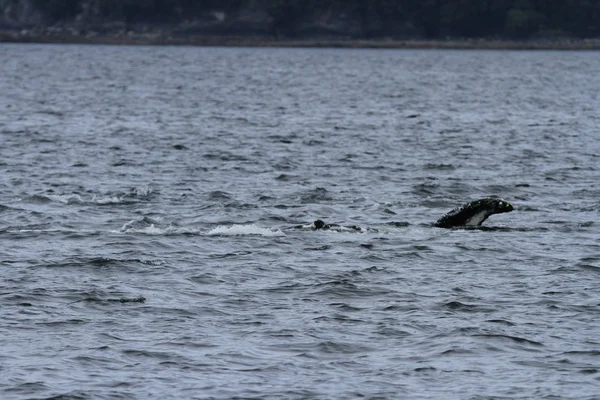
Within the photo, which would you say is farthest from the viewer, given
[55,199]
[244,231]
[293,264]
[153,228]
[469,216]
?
[55,199]

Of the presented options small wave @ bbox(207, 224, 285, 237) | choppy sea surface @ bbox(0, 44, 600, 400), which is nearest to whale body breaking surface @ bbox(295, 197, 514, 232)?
choppy sea surface @ bbox(0, 44, 600, 400)

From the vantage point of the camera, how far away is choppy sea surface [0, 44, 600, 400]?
55.2 ft

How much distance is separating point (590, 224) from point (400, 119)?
113 ft

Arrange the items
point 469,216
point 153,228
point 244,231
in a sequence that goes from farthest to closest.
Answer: point 469,216, point 153,228, point 244,231


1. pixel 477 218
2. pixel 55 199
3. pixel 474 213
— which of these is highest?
pixel 474 213

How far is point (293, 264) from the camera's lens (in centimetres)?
2372

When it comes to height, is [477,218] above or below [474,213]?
below

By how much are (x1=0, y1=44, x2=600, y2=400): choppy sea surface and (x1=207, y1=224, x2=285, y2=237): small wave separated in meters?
0.08

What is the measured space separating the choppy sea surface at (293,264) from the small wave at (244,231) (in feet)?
0.27

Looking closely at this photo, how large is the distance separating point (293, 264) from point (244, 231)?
11.9ft

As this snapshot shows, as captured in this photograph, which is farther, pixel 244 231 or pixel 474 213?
pixel 474 213

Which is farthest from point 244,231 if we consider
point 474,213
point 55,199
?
point 55,199

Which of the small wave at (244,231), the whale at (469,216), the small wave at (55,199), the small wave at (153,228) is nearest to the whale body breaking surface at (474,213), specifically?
the whale at (469,216)

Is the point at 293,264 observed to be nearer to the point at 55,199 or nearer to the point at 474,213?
the point at 474,213
